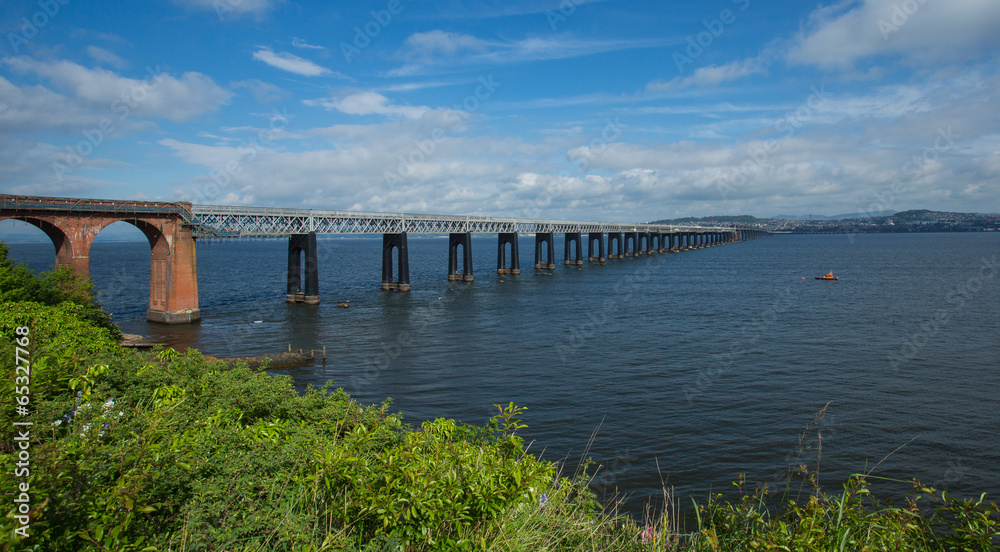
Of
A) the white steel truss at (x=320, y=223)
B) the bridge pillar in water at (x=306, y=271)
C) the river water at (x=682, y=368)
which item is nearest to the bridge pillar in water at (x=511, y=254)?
the white steel truss at (x=320, y=223)

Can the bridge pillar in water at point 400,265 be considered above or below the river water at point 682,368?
above

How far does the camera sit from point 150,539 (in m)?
5.83

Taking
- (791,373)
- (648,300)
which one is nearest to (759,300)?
(648,300)

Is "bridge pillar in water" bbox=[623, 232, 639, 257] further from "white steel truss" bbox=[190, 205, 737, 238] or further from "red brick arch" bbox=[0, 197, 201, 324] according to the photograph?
"red brick arch" bbox=[0, 197, 201, 324]

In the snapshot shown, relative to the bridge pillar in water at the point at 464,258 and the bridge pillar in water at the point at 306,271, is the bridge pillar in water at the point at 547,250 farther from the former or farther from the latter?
the bridge pillar in water at the point at 306,271

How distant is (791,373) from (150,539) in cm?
3288

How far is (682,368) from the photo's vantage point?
108ft

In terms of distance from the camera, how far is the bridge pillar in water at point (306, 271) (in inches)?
2334

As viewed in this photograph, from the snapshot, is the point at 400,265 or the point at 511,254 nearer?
the point at 400,265

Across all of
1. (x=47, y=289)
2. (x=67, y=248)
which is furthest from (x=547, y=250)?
(x=47, y=289)

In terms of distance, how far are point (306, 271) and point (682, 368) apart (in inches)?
1677

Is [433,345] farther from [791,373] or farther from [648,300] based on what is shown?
[648,300]

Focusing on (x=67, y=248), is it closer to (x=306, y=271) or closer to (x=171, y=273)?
(x=171, y=273)

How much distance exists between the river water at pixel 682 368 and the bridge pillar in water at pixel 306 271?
2.33 metres
